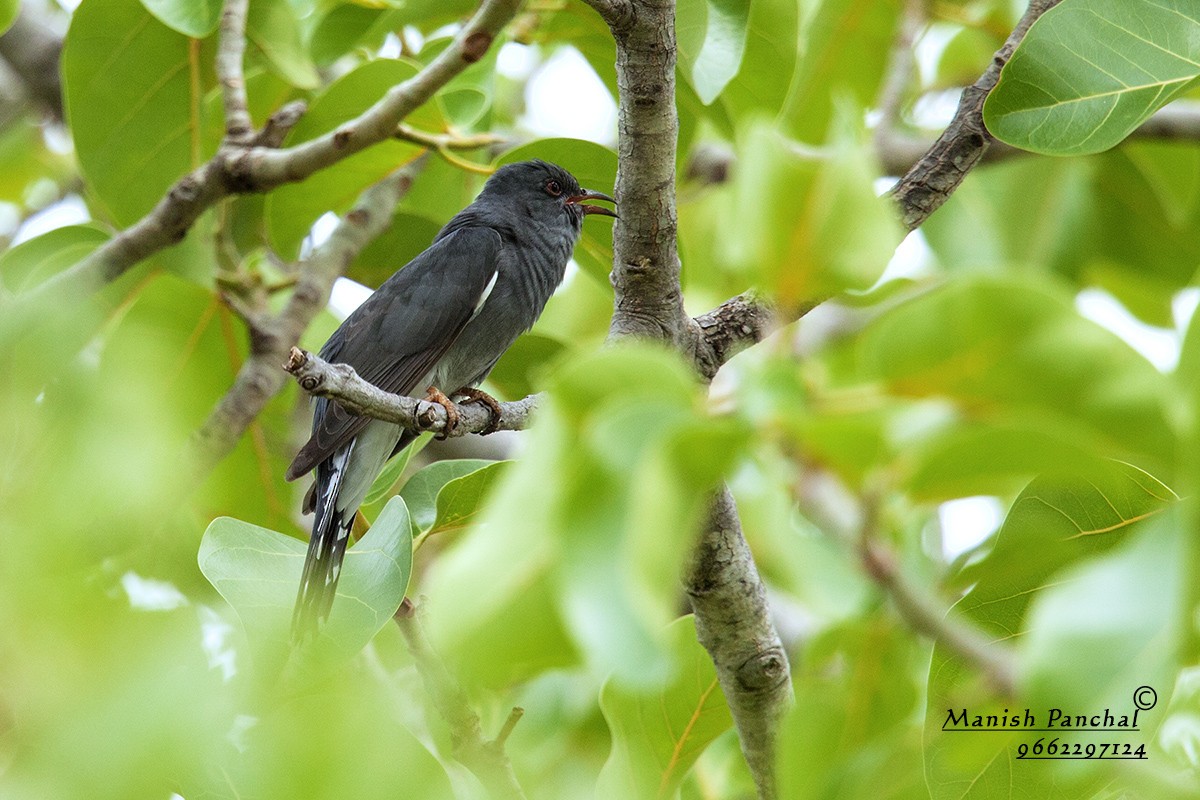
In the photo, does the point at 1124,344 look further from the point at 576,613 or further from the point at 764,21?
the point at 764,21

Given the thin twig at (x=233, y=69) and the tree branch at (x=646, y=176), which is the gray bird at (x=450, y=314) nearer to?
the thin twig at (x=233, y=69)

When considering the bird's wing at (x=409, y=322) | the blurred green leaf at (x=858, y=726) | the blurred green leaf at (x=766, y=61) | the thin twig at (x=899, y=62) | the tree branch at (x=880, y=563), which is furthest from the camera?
the thin twig at (x=899, y=62)

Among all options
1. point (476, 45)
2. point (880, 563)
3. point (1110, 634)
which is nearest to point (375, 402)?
point (476, 45)

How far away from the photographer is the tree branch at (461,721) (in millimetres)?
2176

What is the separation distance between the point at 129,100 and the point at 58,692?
126 inches

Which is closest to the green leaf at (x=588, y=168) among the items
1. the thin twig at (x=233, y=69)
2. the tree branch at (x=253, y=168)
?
the tree branch at (x=253, y=168)

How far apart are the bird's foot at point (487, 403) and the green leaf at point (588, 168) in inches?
22.2

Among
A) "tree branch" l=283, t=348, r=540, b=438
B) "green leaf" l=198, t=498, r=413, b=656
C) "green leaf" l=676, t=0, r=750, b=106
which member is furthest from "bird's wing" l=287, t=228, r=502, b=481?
"green leaf" l=198, t=498, r=413, b=656

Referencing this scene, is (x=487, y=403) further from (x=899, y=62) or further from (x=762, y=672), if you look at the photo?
(x=899, y=62)

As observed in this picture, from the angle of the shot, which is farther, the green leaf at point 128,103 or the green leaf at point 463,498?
the green leaf at point 128,103

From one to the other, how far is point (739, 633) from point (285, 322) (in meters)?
2.24

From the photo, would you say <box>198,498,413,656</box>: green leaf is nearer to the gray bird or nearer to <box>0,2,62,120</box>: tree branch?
the gray bird

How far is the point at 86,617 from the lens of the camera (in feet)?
3.28

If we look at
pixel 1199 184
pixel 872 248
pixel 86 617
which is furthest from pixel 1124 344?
pixel 1199 184
